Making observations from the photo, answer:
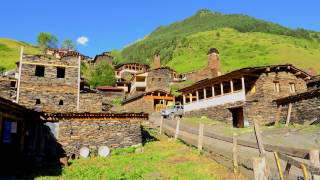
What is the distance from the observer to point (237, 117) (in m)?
36.9

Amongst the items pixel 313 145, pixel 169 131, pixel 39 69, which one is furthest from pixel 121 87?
pixel 313 145

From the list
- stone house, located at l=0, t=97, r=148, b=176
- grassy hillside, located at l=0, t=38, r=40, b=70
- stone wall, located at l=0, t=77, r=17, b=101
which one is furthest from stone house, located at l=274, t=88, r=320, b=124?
grassy hillside, located at l=0, t=38, r=40, b=70

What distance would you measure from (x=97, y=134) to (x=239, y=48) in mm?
97843

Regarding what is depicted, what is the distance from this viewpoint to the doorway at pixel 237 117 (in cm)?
3569

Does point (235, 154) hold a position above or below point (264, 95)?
below

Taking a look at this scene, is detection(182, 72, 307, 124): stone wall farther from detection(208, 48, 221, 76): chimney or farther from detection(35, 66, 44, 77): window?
detection(208, 48, 221, 76): chimney

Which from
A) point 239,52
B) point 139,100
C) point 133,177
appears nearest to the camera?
point 133,177

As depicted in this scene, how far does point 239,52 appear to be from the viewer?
4355 inches

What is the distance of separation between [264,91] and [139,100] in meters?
24.4

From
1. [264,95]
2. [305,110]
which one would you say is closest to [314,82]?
[264,95]

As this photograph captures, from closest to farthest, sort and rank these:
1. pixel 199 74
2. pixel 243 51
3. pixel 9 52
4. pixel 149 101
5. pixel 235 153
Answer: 1. pixel 235 153
2. pixel 149 101
3. pixel 199 74
4. pixel 9 52
5. pixel 243 51

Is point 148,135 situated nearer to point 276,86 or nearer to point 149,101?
point 276,86

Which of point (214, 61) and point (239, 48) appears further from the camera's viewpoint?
point (239, 48)

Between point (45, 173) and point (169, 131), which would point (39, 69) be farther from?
point (45, 173)
